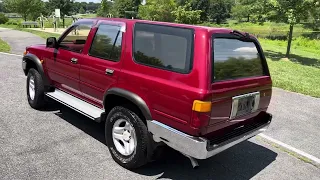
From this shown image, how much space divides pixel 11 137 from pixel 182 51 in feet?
9.50

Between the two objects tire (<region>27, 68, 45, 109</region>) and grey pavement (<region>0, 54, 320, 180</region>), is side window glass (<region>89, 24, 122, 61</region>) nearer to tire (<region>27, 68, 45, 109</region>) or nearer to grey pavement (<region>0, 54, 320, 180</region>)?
grey pavement (<region>0, 54, 320, 180</region>)

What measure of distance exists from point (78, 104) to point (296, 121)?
4264mm

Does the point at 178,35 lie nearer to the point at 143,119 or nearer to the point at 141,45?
the point at 141,45

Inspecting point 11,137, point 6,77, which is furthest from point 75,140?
point 6,77

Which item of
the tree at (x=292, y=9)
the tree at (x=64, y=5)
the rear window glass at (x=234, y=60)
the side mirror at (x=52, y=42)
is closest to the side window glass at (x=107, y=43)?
the side mirror at (x=52, y=42)

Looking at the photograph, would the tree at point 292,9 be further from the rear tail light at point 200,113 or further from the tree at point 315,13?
the rear tail light at point 200,113

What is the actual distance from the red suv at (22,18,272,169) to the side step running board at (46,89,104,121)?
0.02 m

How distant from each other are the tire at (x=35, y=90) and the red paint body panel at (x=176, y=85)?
1.46 meters

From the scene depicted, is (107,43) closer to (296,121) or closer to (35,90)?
(35,90)

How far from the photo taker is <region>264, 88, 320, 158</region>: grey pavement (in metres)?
5.09

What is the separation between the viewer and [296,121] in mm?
6098

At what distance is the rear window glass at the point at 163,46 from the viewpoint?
323 cm

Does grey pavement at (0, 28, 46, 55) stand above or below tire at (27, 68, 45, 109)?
above

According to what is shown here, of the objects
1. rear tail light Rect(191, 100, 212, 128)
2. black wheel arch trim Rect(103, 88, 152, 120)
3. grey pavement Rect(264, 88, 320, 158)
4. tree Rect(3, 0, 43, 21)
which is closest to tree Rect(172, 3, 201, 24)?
tree Rect(3, 0, 43, 21)
